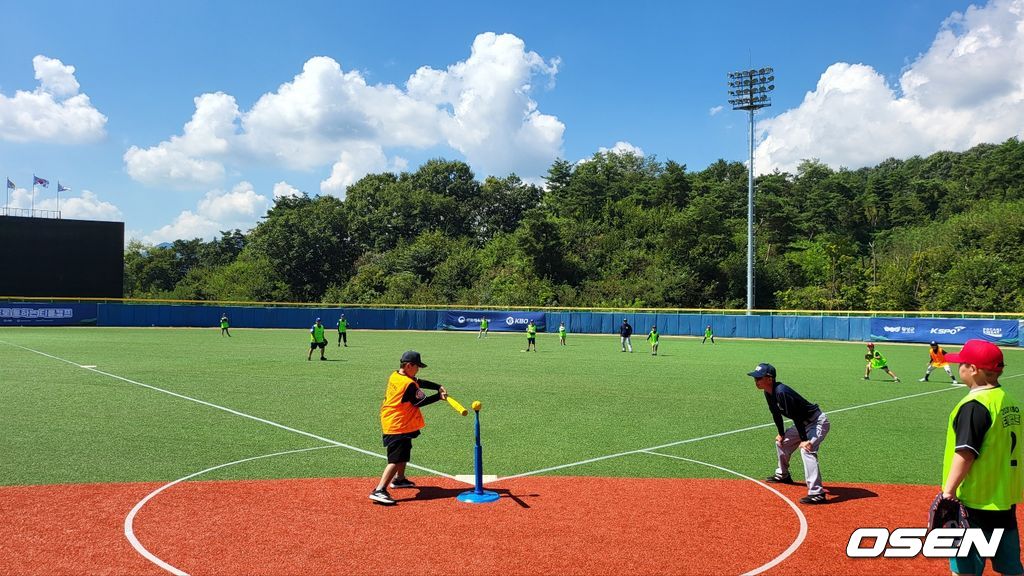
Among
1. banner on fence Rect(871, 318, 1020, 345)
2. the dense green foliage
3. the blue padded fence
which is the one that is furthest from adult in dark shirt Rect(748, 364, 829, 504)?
the dense green foliage

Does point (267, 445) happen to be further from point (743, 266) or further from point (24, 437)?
point (743, 266)

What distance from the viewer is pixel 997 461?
4.57 meters

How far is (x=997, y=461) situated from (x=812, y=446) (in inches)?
153

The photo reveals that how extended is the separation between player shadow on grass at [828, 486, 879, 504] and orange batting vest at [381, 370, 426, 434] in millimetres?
5177

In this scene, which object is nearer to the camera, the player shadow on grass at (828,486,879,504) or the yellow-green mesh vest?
the yellow-green mesh vest

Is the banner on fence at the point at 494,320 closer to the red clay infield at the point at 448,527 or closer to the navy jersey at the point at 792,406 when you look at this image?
the red clay infield at the point at 448,527

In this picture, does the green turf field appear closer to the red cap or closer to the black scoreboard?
the red cap

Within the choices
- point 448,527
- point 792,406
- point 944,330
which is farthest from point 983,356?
point 944,330

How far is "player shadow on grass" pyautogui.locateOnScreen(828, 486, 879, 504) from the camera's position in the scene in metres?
8.41

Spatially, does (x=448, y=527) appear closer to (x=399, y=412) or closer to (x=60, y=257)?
(x=399, y=412)

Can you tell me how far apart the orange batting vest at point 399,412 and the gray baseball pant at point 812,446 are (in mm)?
4679

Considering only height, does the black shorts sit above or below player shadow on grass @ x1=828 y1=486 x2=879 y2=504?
above

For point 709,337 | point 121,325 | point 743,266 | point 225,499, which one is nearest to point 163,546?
point 225,499

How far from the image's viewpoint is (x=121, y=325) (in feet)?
174
